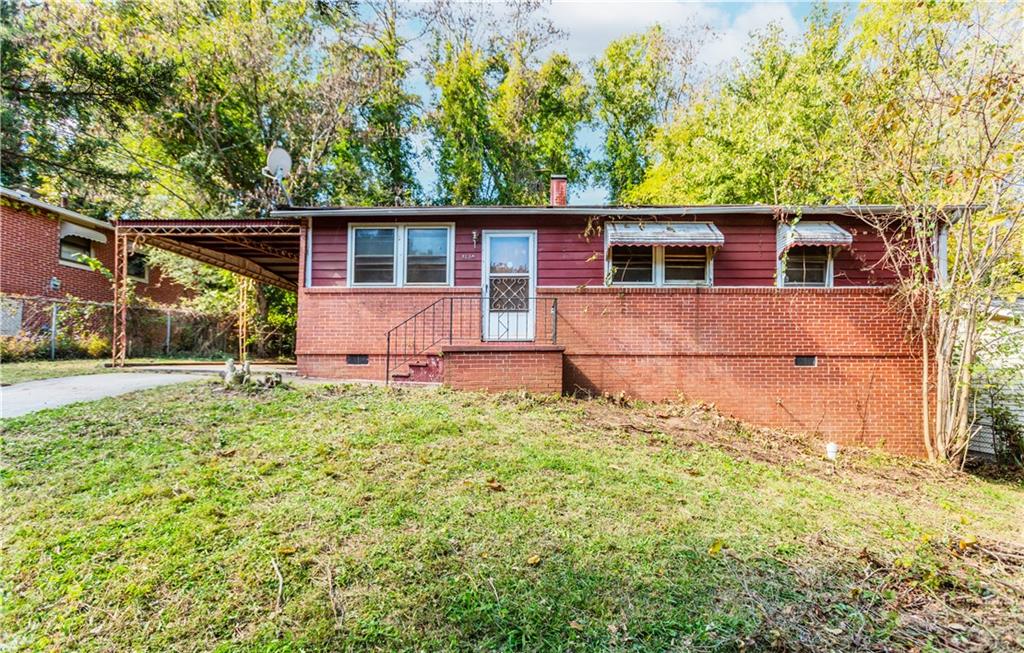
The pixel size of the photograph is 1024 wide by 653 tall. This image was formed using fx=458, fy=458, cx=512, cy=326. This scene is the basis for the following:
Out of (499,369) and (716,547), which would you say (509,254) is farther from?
(716,547)

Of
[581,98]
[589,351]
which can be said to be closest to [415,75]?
[581,98]

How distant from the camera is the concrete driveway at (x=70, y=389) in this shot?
540 centimetres

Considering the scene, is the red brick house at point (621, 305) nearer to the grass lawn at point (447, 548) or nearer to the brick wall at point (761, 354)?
the brick wall at point (761, 354)

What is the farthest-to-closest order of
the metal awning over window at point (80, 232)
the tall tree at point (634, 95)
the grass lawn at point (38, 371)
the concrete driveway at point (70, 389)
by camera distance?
1. the tall tree at point (634, 95)
2. the metal awning over window at point (80, 232)
3. the grass lawn at point (38, 371)
4. the concrete driveway at point (70, 389)

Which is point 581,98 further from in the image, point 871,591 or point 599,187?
point 871,591

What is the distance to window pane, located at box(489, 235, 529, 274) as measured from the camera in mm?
8352

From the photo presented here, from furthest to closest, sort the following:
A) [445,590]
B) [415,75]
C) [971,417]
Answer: [415,75]
[971,417]
[445,590]

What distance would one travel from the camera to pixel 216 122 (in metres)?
15.4

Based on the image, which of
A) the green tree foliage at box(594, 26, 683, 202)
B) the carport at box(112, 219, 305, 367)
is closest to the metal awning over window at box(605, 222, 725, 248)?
the carport at box(112, 219, 305, 367)

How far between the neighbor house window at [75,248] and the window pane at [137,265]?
3.96 ft

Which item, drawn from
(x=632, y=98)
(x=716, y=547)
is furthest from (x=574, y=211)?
(x=632, y=98)

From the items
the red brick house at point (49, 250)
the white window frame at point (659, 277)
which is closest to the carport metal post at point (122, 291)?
the red brick house at point (49, 250)

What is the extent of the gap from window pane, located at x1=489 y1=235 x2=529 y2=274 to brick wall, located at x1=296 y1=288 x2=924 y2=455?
1023 millimetres

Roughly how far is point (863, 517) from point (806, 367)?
178 inches
